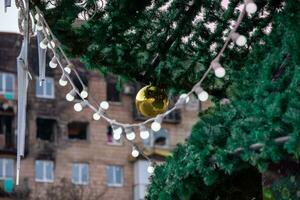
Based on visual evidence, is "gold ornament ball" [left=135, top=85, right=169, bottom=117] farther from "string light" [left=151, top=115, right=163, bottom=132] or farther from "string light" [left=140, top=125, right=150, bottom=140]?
"string light" [left=151, top=115, right=163, bottom=132]

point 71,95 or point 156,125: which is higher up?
point 71,95

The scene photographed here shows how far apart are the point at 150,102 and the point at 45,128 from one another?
2999 centimetres

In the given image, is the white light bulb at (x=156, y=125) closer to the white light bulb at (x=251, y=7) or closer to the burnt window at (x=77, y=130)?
the white light bulb at (x=251, y=7)

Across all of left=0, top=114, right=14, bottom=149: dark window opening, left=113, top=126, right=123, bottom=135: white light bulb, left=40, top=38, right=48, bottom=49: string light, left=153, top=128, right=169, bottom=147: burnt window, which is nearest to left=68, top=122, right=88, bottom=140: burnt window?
left=0, top=114, right=14, bottom=149: dark window opening

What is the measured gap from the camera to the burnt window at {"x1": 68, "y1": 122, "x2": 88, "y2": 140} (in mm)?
35062

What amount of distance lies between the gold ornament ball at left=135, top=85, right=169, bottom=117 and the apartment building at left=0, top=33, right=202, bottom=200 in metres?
28.1

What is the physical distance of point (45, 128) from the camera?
34.5 metres

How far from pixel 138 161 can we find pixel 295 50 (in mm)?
31271

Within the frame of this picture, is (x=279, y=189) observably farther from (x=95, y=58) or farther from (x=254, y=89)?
(x=95, y=58)

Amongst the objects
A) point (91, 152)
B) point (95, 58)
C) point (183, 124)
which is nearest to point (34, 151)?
→ point (91, 152)

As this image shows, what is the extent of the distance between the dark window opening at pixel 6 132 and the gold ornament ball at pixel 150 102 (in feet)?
93.6

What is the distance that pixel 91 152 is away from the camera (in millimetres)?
34906

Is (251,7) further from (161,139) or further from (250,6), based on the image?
(161,139)

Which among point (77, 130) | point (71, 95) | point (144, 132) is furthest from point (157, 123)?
point (77, 130)
